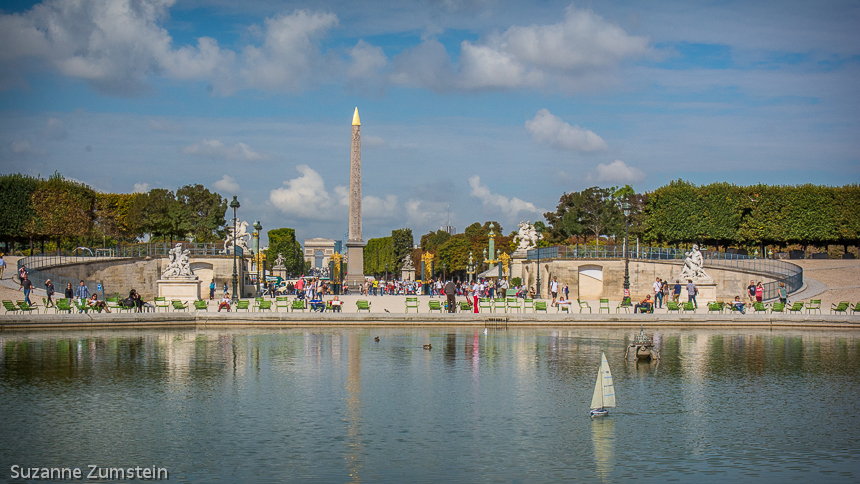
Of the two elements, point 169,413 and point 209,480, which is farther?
point 169,413

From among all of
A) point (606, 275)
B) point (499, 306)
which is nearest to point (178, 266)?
point (499, 306)

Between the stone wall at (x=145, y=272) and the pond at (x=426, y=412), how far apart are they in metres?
21.6

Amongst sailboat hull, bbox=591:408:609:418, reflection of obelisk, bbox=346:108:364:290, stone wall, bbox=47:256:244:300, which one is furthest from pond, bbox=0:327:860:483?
reflection of obelisk, bbox=346:108:364:290

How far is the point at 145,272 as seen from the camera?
41.8m

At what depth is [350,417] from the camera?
11.2m

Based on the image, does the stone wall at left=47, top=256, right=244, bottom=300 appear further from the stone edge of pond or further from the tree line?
the stone edge of pond

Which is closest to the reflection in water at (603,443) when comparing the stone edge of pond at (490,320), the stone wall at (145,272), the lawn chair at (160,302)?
the stone edge of pond at (490,320)

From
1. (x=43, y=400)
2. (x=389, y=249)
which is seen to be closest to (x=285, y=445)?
(x=43, y=400)

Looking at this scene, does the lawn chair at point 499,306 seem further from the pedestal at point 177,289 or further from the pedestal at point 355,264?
the pedestal at point 355,264

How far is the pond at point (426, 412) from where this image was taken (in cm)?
884

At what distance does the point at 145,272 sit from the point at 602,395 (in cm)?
3575

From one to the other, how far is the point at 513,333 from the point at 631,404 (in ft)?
35.5

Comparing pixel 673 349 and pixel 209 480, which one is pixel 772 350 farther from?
pixel 209 480

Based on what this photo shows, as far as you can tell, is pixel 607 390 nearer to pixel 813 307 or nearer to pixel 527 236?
pixel 813 307
